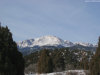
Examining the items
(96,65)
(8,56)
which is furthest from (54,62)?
(8,56)

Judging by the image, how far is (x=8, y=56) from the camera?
47.7 ft

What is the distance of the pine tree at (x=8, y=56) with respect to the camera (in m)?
14.0

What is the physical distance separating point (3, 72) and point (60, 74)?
1993 cm

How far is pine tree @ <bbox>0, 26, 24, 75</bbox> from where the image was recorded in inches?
553

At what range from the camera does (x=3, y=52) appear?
47.1 ft

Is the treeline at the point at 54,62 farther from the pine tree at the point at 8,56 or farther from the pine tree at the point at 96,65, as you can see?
the pine tree at the point at 8,56

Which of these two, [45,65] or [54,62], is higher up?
[54,62]

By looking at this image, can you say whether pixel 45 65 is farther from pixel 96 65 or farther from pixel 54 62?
pixel 54 62

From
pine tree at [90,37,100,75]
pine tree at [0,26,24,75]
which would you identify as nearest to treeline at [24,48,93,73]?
pine tree at [90,37,100,75]

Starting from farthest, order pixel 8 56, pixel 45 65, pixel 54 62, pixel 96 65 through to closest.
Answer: pixel 54 62 < pixel 45 65 < pixel 96 65 < pixel 8 56

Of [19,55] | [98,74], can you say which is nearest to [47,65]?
[98,74]

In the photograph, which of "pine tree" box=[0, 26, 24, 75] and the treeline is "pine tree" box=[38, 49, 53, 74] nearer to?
the treeline

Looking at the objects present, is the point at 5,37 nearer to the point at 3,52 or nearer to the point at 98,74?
the point at 3,52

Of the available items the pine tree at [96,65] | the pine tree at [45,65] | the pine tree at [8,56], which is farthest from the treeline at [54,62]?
the pine tree at [8,56]
